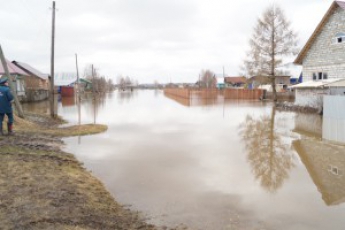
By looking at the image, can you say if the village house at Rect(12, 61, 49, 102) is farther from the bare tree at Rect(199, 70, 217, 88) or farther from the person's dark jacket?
the bare tree at Rect(199, 70, 217, 88)

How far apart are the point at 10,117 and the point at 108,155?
3.70 metres

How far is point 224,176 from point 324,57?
68.3ft

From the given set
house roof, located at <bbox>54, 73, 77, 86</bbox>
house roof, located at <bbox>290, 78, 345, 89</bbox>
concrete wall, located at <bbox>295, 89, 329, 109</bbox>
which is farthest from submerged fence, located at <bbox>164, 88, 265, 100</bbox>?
house roof, located at <bbox>54, 73, 77, 86</bbox>

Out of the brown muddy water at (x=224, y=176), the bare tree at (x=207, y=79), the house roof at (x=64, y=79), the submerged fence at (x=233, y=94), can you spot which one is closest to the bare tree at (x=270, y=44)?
the submerged fence at (x=233, y=94)

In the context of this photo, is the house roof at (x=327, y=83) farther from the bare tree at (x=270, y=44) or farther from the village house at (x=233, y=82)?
the village house at (x=233, y=82)

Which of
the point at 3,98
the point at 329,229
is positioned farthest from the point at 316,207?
the point at 3,98

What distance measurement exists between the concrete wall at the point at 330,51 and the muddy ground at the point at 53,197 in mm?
21747

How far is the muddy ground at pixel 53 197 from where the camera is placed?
461 centimetres

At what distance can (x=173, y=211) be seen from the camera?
5.88 meters

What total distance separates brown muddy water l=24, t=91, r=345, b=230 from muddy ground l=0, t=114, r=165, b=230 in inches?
21.3

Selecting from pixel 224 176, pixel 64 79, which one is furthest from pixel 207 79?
pixel 224 176

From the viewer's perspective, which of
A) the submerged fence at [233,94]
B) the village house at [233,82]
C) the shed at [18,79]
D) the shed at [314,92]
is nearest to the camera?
the shed at [314,92]

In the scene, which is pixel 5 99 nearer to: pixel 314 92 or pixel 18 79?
pixel 314 92

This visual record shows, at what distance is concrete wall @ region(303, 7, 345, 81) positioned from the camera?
906 inches
